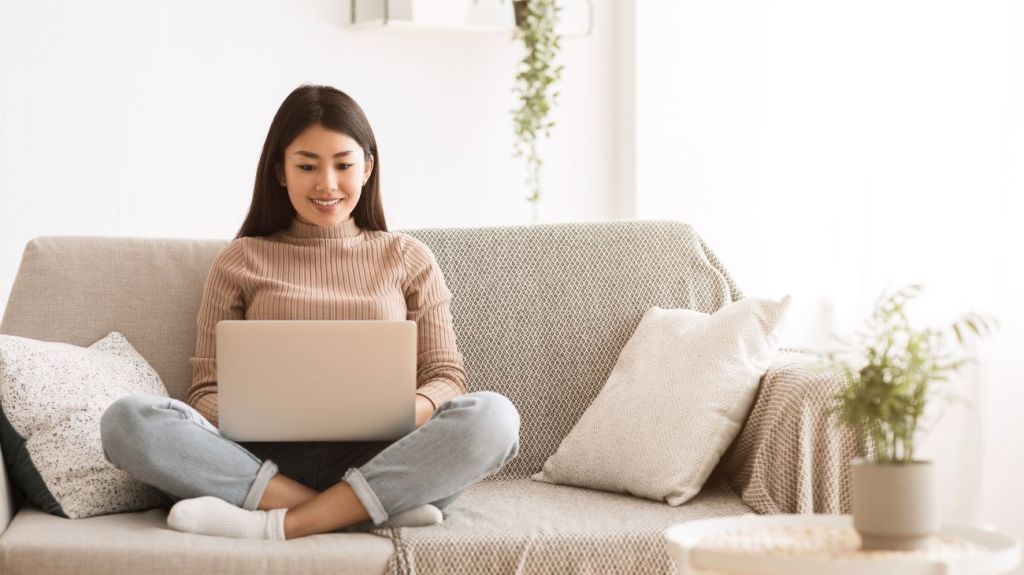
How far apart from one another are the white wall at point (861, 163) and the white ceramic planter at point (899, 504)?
161 centimetres

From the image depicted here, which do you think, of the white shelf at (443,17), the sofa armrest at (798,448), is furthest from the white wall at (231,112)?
the sofa armrest at (798,448)

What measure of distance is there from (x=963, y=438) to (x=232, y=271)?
1.74m

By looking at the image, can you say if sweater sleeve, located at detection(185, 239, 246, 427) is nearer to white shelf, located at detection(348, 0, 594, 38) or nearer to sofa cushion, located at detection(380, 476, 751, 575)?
sofa cushion, located at detection(380, 476, 751, 575)

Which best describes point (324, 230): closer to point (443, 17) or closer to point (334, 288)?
point (334, 288)

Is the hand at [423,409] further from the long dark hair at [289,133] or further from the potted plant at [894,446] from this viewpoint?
the potted plant at [894,446]

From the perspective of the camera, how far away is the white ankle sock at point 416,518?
1941 millimetres

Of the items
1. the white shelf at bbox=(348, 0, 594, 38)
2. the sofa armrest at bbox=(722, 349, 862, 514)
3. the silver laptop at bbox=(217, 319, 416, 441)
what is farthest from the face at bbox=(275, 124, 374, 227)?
the white shelf at bbox=(348, 0, 594, 38)

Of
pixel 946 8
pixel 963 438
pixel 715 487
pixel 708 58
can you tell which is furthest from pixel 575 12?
pixel 715 487

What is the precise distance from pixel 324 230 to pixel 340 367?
58 cm

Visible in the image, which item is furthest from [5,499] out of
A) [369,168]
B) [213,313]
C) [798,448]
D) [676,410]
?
[798,448]

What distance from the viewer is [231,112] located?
3613 mm

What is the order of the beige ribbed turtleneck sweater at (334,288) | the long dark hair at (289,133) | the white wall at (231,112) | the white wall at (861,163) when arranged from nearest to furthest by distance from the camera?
the beige ribbed turtleneck sweater at (334,288) → the long dark hair at (289,133) → the white wall at (861,163) → the white wall at (231,112)

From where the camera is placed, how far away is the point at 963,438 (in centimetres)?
299

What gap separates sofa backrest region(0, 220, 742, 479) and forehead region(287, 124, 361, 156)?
0.27 metres
